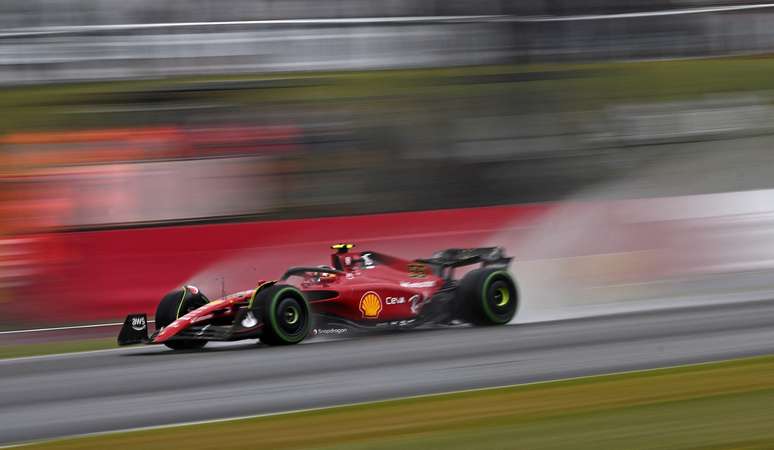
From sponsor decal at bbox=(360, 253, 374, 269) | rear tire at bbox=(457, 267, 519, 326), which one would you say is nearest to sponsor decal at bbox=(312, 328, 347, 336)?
sponsor decal at bbox=(360, 253, 374, 269)

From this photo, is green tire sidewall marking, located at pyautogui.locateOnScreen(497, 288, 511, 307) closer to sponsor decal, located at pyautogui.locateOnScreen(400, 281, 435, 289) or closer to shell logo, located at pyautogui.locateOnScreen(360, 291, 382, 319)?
sponsor decal, located at pyautogui.locateOnScreen(400, 281, 435, 289)

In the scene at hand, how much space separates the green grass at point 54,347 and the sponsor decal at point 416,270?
10.0ft

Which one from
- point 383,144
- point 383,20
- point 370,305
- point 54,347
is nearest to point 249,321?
point 370,305

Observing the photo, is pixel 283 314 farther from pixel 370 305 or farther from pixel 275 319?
pixel 370 305

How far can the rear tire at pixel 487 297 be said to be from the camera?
11.3 meters

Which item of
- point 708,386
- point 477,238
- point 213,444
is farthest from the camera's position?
point 477,238

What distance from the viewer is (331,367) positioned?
8.65 m

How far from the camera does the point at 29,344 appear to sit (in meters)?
12.6

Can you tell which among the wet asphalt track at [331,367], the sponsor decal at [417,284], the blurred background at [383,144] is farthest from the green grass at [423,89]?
the wet asphalt track at [331,367]

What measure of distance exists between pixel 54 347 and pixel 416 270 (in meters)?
3.81

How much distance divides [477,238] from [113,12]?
26.4 ft

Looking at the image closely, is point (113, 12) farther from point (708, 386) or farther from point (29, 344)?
point (708, 386)

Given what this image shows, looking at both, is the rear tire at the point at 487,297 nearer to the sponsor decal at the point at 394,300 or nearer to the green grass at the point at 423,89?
the sponsor decal at the point at 394,300

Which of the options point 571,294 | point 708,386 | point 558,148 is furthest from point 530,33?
point 708,386
